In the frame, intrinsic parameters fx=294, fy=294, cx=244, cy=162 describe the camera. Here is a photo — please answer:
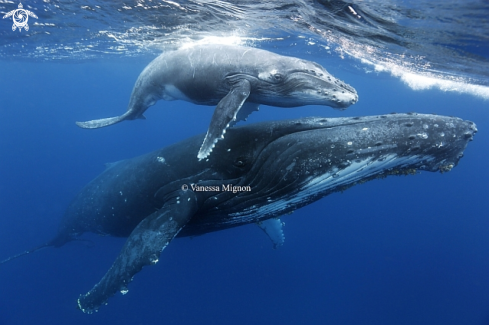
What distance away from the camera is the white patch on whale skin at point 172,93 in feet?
25.8

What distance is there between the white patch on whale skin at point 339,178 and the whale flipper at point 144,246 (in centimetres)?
115

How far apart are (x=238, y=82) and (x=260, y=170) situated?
2235mm

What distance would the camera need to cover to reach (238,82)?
6547 millimetres

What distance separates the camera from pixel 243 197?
5754 mm

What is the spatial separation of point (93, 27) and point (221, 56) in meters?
14.9

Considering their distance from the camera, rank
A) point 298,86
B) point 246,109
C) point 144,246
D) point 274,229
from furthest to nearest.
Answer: point 274,229, point 246,109, point 298,86, point 144,246

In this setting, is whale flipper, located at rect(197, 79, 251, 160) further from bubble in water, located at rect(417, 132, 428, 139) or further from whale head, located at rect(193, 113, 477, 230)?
bubble in water, located at rect(417, 132, 428, 139)

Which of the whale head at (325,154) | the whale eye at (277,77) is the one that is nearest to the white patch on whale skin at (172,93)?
the whale head at (325,154)

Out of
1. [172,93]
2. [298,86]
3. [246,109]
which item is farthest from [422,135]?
[172,93]

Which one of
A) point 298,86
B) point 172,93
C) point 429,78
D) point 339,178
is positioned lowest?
point 429,78

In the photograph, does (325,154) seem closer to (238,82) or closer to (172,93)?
(238,82)

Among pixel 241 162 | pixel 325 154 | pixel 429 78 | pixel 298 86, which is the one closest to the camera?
pixel 325 154

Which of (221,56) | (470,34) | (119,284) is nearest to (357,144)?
(221,56)

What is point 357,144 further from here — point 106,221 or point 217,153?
point 106,221
